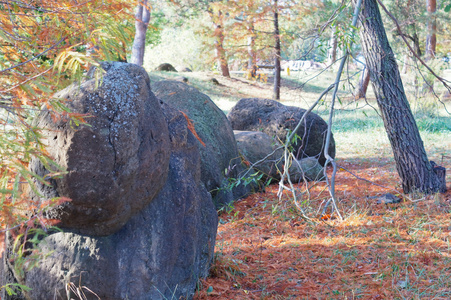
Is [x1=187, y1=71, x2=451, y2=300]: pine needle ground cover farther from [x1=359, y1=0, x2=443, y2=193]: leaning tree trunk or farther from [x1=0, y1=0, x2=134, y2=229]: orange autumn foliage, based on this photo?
[x1=0, y1=0, x2=134, y2=229]: orange autumn foliage

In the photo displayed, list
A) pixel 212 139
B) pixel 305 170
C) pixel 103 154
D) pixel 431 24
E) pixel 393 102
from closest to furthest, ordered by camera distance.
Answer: pixel 103 154
pixel 393 102
pixel 212 139
pixel 305 170
pixel 431 24

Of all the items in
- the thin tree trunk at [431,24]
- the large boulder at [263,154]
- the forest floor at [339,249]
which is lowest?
the forest floor at [339,249]

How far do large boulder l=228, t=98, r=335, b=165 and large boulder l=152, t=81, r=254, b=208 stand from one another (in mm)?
1886

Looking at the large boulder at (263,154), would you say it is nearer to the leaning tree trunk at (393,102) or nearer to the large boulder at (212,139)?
the large boulder at (212,139)

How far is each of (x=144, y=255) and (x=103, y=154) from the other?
2.46 feet

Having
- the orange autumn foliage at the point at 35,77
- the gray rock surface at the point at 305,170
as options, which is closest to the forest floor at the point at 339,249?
the gray rock surface at the point at 305,170

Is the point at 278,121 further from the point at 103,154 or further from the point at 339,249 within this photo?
the point at 103,154

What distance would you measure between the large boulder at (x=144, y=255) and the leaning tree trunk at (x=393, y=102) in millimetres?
3399

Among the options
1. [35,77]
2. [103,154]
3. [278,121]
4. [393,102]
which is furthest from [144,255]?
[278,121]

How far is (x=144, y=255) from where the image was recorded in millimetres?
2762

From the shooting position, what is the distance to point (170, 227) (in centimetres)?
294

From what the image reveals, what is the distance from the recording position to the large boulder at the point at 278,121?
8062 mm

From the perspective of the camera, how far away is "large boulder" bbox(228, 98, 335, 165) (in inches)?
317

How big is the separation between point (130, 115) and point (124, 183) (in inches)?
17.2
